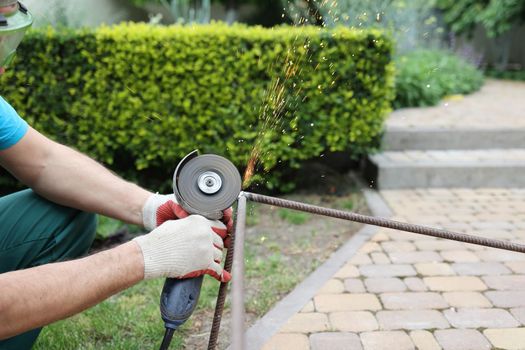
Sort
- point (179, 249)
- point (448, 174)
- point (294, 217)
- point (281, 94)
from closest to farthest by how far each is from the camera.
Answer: point (179, 249)
point (294, 217)
point (281, 94)
point (448, 174)

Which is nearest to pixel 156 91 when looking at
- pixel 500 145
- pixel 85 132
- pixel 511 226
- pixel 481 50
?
pixel 85 132

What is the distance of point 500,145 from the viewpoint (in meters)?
5.73

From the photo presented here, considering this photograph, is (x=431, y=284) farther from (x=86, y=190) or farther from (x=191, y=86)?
(x=191, y=86)

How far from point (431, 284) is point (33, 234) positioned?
6.54 ft

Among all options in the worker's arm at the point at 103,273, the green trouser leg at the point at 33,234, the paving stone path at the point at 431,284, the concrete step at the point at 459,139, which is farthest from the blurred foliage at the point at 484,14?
the worker's arm at the point at 103,273

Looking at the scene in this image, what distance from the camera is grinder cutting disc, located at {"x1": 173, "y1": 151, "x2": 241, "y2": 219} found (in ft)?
5.69

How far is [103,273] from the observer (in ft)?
5.17

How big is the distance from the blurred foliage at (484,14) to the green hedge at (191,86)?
25.2 ft

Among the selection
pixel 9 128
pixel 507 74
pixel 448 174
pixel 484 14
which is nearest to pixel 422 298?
pixel 9 128

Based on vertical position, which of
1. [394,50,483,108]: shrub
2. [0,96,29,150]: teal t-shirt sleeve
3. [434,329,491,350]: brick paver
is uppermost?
[0,96,29,150]: teal t-shirt sleeve

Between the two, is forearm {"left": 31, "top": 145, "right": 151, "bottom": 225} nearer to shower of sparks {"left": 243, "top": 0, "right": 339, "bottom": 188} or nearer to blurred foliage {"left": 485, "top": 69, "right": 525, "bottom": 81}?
shower of sparks {"left": 243, "top": 0, "right": 339, "bottom": 188}

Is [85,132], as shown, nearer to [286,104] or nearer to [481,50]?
[286,104]

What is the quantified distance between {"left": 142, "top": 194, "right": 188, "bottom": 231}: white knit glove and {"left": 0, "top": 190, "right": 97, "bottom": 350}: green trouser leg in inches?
11.2

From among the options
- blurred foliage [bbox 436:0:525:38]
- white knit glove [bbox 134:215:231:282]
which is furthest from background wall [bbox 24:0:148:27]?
blurred foliage [bbox 436:0:525:38]
